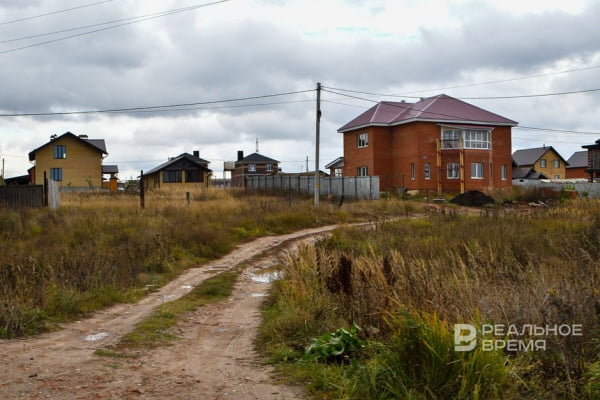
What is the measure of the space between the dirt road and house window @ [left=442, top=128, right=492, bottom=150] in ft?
125

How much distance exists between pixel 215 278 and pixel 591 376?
396 inches

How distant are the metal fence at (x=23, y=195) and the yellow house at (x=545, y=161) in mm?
75011

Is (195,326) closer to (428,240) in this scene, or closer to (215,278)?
(215,278)

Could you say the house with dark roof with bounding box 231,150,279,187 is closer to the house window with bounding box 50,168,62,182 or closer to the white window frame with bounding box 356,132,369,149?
the house window with bounding box 50,168,62,182

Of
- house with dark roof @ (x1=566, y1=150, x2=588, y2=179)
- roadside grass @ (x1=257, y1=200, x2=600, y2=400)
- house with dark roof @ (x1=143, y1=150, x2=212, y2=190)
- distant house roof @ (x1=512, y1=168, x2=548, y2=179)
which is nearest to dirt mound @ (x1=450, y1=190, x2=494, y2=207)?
roadside grass @ (x1=257, y1=200, x2=600, y2=400)

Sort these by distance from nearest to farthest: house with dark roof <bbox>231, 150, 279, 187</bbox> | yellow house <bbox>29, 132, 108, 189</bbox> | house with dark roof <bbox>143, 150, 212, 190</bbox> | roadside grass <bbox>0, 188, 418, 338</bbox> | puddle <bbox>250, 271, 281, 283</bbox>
→ roadside grass <bbox>0, 188, 418, 338</bbox> → puddle <bbox>250, 271, 281, 283</bbox> → yellow house <bbox>29, 132, 108, 189</bbox> → house with dark roof <bbox>143, 150, 212, 190</bbox> → house with dark roof <bbox>231, 150, 279, 187</bbox>

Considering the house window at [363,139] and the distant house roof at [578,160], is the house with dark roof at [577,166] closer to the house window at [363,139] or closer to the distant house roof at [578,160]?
the distant house roof at [578,160]

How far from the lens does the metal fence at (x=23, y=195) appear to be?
89.8 ft

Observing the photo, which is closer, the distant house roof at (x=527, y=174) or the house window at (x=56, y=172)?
the house window at (x=56, y=172)

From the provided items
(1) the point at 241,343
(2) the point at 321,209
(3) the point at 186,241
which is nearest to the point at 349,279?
(1) the point at 241,343

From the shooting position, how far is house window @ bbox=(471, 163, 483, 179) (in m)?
46.5

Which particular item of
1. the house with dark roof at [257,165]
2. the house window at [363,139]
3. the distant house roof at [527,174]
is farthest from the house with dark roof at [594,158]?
the house with dark roof at [257,165]

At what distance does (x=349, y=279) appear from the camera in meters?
8.50

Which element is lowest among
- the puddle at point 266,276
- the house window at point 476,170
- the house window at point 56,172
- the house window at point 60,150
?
the puddle at point 266,276
